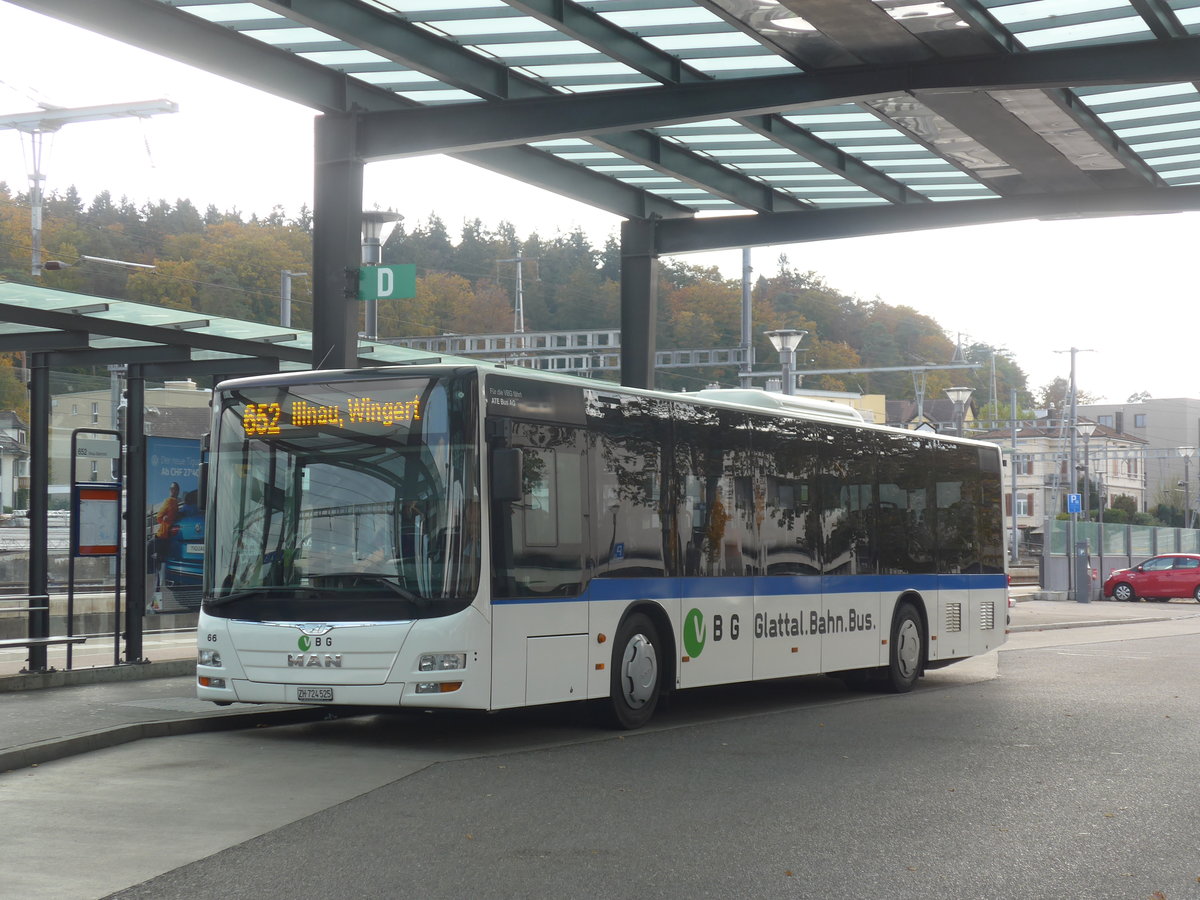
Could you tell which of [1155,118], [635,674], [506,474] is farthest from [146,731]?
[1155,118]

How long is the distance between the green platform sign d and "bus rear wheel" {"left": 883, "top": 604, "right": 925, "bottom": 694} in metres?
6.90

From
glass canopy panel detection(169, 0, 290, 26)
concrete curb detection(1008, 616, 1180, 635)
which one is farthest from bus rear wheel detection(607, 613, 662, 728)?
concrete curb detection(1008, 616, 1180, 635)

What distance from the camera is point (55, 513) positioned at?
1938 inches

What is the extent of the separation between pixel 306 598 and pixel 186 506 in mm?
5965

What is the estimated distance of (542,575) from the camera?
12.4 m

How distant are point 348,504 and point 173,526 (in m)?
6.10

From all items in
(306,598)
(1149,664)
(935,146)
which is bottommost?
(1149,664)

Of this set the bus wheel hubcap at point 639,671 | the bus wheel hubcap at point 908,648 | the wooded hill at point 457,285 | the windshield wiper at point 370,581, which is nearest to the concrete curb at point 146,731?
the windshield wiper at point 370,581

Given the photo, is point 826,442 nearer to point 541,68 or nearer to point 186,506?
point 541,68

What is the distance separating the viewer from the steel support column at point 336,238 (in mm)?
15727

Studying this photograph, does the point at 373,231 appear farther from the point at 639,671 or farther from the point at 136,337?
the point at 639,671

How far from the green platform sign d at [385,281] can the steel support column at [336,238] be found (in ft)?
0.39

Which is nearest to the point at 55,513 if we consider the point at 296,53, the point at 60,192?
the point at 296,53

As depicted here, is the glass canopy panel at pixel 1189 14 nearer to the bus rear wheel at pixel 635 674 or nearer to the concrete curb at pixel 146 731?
the bus rear wheel at pixel 635 674
